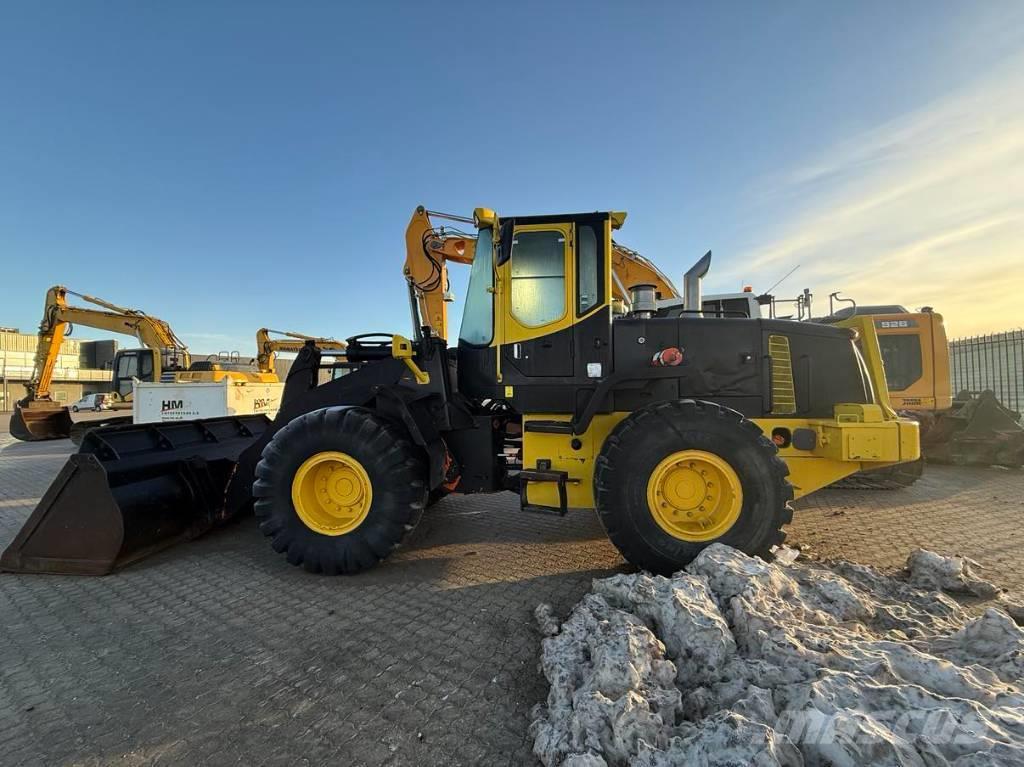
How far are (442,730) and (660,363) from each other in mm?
2874

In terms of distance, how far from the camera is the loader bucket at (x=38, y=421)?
13.2 metres

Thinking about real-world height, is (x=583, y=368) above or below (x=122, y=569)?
above

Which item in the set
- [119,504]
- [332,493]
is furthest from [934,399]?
[119,504]

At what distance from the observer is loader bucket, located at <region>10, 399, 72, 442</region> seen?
43.2 ft

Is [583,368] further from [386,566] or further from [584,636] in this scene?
[386,566]

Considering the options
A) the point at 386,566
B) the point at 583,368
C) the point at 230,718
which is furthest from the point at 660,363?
the point at 230,718

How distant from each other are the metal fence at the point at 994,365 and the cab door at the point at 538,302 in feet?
35.7

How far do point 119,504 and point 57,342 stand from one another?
1498 cm

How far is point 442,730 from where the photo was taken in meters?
2.02

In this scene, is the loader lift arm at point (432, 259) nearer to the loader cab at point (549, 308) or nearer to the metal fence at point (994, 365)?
the loader cab at point (549, 308)

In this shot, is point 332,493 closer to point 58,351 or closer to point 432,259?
point 432,259

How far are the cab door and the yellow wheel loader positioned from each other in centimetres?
2

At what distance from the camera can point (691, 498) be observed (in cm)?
350

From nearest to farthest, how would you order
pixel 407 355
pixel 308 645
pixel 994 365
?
pixel 308 645, pixel 407 355, pixel 994 365
